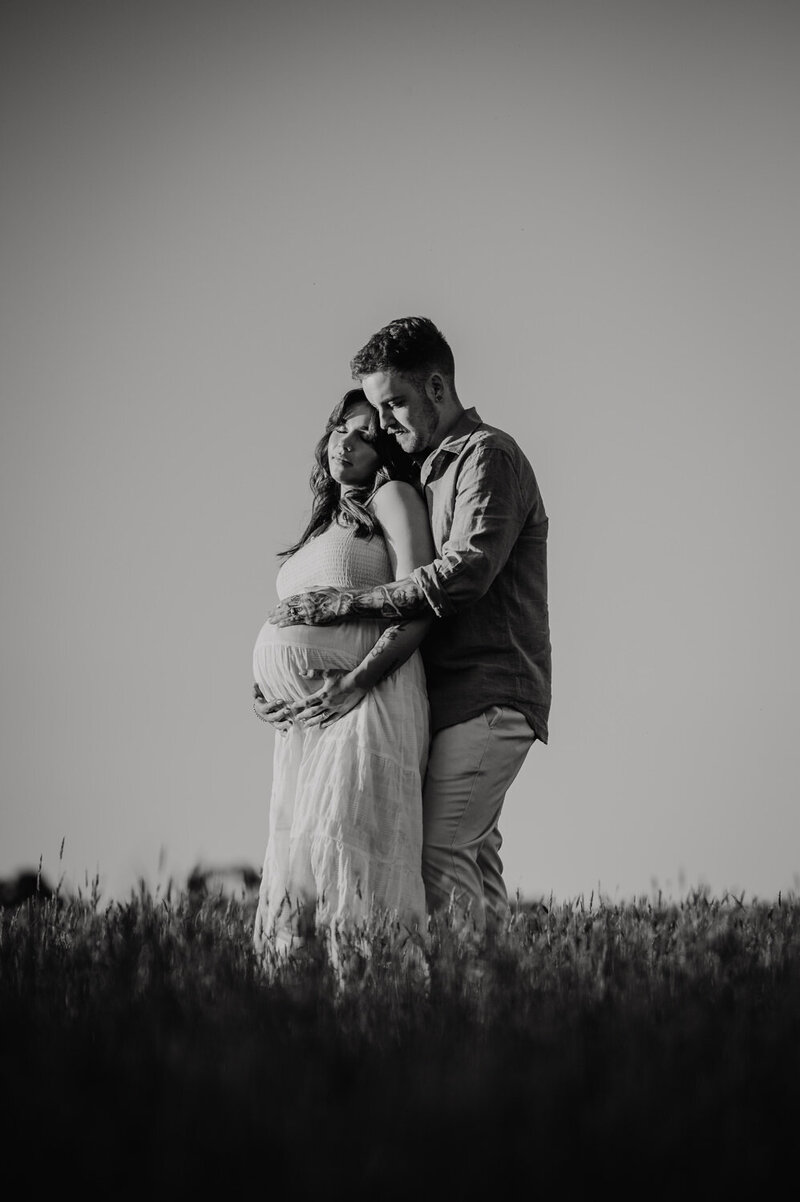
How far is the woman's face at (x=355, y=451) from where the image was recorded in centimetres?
531

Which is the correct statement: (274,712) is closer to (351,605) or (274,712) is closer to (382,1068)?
(351,605)

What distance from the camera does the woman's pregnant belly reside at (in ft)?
16.3

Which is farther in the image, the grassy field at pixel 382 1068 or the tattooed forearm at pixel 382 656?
the tattooed forearm at pixel 382 656

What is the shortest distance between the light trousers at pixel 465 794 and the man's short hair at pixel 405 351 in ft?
4.28

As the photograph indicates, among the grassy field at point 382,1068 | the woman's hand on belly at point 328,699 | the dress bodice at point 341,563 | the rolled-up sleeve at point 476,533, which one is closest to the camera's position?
the grassy field at point 382,1068

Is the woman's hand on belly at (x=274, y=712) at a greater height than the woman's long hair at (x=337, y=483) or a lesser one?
lesser

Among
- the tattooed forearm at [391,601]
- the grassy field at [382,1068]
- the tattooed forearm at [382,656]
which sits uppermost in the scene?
the tattooed forearm at [391,601]

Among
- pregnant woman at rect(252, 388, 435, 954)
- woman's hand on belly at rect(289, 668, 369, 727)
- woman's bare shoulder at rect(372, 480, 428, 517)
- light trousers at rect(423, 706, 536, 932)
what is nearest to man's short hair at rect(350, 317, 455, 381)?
pregnant woman at rect(252, 388, 435, 954)

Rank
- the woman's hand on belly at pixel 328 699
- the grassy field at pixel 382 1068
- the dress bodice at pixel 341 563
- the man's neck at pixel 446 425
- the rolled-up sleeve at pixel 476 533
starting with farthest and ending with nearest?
1. the man's neck at pixel 446 425
2. the dress bodice at pixel 341 563
3. the woman's hand on belly at pixel 328 699
4. the rolled-up sleeve at pixel 476 533
5. the grassy field at pixel 382 1068

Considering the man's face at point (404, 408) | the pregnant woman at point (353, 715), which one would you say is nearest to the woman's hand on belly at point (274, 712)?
the pregnant woman at point (353, 715)

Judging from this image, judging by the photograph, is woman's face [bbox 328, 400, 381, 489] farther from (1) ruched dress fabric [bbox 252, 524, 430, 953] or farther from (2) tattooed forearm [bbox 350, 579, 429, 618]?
(2) tattooed forearm [bbox 350, 579, 429, 618]

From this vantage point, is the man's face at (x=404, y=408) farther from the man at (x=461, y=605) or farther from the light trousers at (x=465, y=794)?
the light trousers at (x=465, y=794)

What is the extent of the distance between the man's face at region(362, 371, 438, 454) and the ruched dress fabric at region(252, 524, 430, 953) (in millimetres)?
434

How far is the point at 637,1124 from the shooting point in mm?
2502
